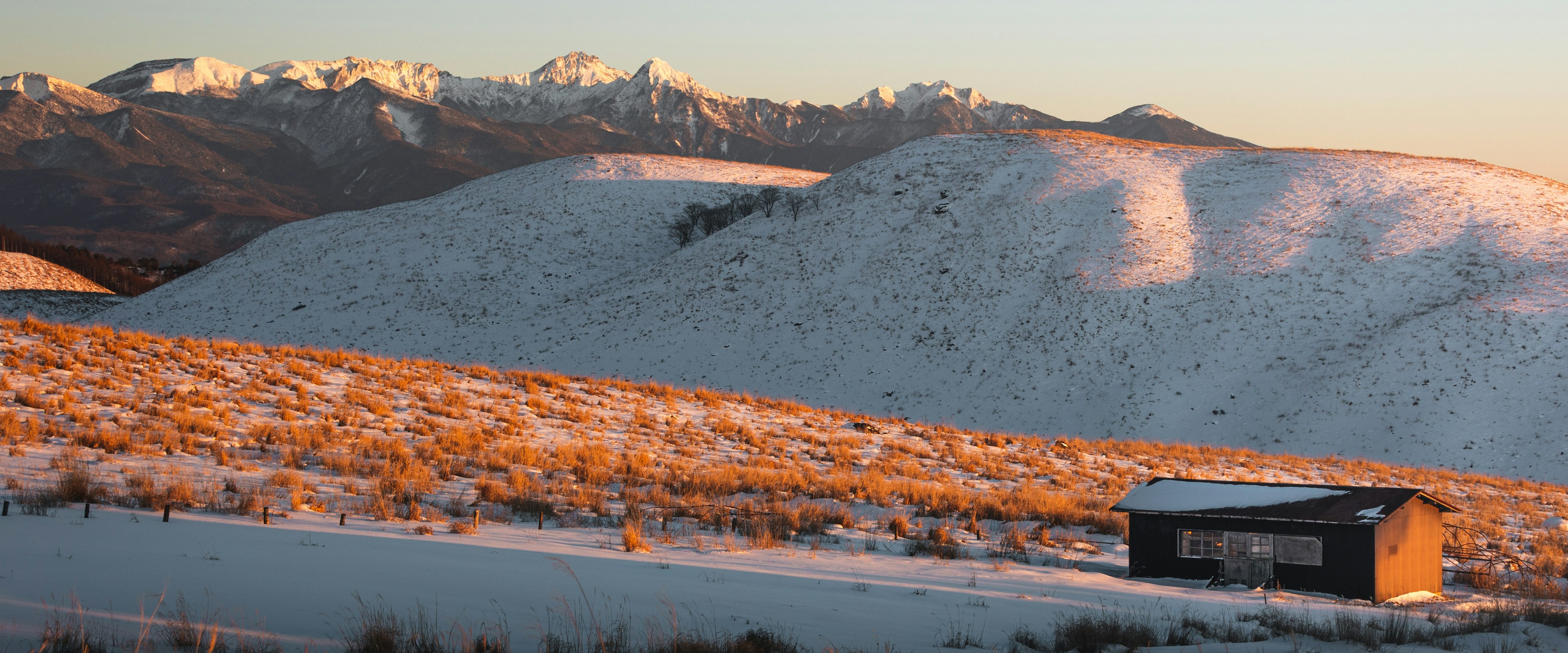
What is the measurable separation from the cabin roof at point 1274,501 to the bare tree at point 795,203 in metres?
56.5

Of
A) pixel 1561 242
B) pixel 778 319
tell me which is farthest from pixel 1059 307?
pixel 1561 242

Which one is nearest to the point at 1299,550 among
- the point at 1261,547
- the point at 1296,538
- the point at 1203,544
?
the point at 1296,538

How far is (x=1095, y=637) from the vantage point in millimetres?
9492

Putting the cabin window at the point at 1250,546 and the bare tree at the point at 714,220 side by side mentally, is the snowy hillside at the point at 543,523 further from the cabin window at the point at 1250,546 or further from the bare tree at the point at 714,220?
the bare tree at the point at 714,220

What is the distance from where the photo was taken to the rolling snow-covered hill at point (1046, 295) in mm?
45406

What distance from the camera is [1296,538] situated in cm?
1594

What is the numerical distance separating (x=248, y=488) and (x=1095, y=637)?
13318mm

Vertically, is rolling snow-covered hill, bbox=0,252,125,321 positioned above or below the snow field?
above

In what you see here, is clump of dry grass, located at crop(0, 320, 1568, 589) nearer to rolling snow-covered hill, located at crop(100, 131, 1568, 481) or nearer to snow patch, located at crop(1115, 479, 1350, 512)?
snow patch, located at crop(1115, 479, 1350, 512)

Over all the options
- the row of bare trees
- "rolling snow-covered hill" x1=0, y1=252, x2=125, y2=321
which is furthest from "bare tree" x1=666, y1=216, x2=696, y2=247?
"rolling snow-covered hill" x1=0, y1=252, x2=125, y2=321

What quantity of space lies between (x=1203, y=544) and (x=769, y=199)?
63.2 metres

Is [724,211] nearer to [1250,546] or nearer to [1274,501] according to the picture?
[1274,501]

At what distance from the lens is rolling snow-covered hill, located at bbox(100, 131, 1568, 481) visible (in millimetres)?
45406

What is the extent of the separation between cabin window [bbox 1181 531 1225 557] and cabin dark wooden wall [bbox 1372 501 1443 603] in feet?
7.71
